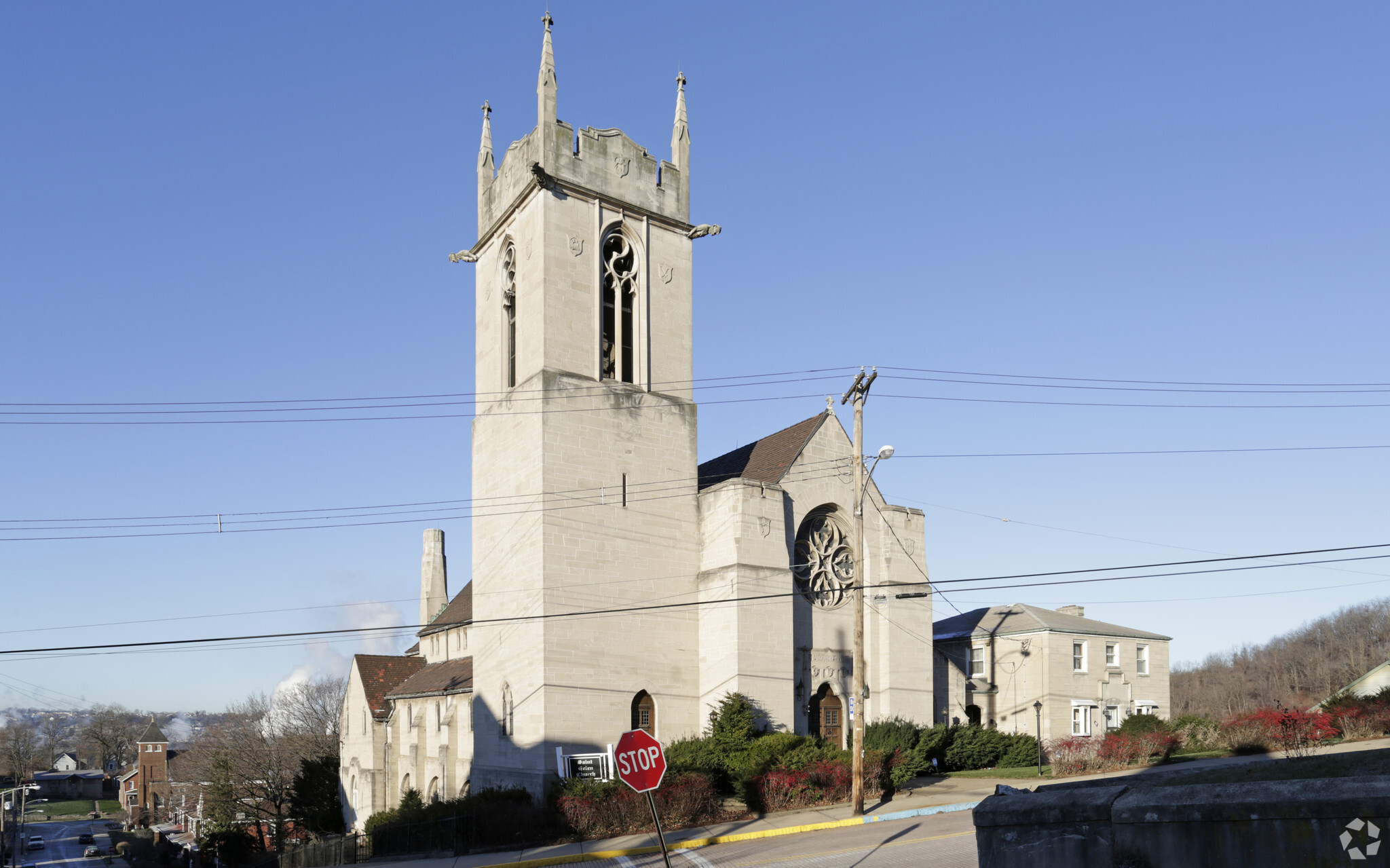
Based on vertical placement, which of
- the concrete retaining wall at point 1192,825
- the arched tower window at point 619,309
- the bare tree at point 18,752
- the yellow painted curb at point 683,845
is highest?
the arched tower window at point 619,309

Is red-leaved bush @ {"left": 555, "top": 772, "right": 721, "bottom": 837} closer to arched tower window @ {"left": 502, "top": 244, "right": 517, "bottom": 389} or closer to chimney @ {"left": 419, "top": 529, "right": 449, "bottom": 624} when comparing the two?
arched tower window @ {"left": 502, "top": 244, "right": 517, "bottom": 389}

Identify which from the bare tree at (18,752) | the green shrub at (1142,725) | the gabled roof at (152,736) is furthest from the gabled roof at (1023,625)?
the bare tree at (18,752)

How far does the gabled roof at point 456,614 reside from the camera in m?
48.5

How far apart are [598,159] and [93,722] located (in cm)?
18645

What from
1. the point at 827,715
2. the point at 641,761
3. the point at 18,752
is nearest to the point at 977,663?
the point at 827,715

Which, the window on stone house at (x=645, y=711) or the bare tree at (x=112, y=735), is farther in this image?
the bare tree at (x=112, y=735)

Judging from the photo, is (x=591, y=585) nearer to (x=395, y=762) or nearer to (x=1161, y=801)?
(x=395, y=762)

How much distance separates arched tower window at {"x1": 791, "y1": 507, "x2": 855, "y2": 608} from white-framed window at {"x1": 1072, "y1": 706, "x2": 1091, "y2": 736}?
15.6 metres

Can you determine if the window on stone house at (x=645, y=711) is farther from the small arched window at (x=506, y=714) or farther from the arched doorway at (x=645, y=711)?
the small arched window at (x=506, y=714)

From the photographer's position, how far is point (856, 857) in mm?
18000

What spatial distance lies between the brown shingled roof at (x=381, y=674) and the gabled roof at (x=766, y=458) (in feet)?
63.4

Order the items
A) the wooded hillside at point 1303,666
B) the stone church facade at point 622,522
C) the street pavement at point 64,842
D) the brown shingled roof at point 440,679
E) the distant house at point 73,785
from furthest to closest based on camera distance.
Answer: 1. the distant house at point 73,785
2. the wooded hillside at point 1303,666
3. the street pavement at point 64,842
4. the brown shingled roof at point 440,679
5. the stone church facade at point 622,522

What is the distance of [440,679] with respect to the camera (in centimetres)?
4391

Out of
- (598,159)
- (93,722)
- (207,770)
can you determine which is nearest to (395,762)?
(598,159)
